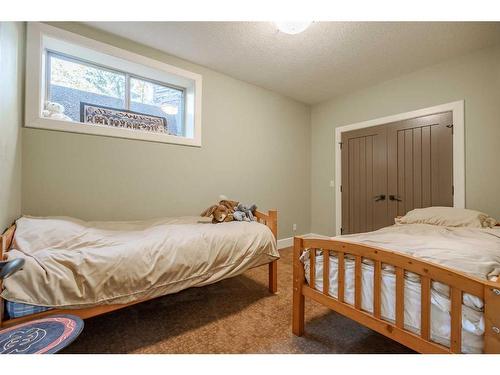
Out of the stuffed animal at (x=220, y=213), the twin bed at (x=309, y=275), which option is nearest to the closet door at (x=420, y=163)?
the twin bed at (x=309, y=275)

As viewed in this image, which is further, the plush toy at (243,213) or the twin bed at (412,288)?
the plush toy at (243,213)

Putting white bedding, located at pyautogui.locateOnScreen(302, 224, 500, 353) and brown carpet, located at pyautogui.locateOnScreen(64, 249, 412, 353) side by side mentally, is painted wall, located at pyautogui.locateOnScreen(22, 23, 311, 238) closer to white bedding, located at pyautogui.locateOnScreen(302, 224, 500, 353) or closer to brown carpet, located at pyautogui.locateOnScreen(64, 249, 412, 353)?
brown carpet, located at pyautogui.locateOnScreen(64, 249, 412, 353)

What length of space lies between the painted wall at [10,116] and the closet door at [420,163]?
3929 mm

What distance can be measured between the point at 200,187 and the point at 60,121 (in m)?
1.50

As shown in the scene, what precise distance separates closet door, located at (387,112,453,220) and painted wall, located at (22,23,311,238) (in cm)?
139

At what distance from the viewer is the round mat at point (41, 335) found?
32.7 inches

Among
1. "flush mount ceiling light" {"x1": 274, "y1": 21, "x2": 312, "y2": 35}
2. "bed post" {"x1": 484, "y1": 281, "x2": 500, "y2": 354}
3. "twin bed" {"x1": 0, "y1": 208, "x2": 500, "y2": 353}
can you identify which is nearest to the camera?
"bed post" {"x1": 484, "y1": 281, "x2": 500, "y2": 354}

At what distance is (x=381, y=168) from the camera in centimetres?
325

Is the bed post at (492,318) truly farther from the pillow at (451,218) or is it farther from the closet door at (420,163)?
the closet door at (420,163)

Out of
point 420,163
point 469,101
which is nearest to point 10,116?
point 420,163

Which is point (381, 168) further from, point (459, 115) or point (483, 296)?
point (483, 296)

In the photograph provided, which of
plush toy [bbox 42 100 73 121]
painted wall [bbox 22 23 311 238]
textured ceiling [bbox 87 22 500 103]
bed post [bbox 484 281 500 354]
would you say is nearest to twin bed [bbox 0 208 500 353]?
bed post [bbox 484 281 500 354]

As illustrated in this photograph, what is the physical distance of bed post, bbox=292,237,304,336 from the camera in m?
1.45
